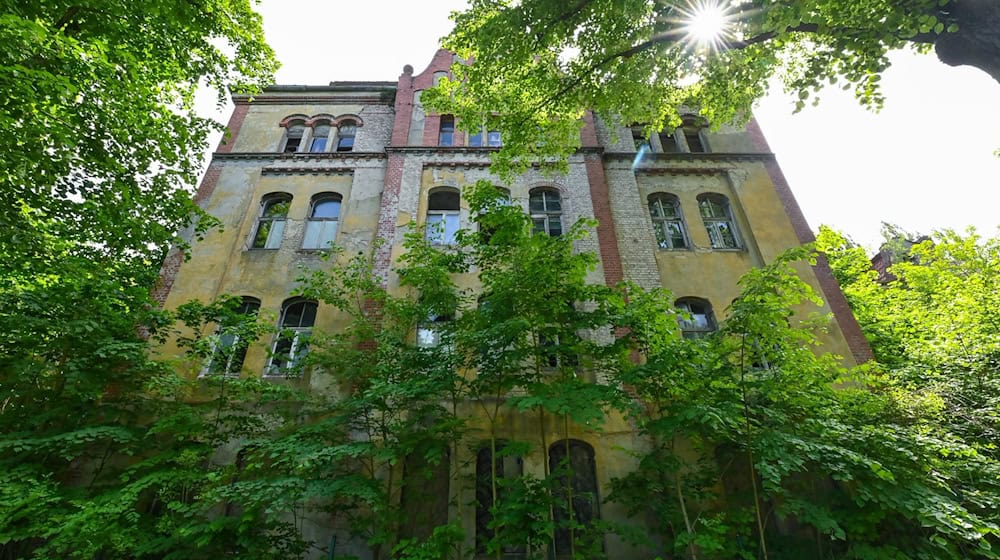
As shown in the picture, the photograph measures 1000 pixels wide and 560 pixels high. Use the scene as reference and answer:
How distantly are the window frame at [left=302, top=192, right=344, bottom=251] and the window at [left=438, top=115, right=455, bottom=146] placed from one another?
362 centimetres

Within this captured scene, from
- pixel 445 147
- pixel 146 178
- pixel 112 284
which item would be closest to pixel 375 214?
pixel 445 147

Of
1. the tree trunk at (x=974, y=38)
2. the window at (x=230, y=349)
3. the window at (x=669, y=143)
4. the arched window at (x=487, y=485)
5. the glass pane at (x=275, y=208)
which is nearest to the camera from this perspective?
the tree trunk at (x=974, y=38)

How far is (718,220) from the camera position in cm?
1189

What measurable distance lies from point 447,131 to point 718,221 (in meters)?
8.63

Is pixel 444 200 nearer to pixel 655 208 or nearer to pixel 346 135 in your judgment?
pixel 346 135

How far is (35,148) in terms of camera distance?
6.29 m

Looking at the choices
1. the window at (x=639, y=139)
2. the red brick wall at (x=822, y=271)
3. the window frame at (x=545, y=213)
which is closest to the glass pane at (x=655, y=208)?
the window at (x=639, y=139)

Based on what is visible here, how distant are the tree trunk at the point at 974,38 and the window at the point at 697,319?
596 centimetres

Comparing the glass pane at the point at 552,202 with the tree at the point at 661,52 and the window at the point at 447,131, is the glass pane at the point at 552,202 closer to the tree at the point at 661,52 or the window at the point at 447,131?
the tree at the point at 661,52

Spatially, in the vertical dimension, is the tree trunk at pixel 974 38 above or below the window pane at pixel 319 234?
below

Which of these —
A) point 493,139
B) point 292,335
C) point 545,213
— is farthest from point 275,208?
point 545,213

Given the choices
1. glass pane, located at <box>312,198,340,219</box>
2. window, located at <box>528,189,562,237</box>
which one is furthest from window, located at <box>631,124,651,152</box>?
glass pane, located at <box>312,198,340,219</box>

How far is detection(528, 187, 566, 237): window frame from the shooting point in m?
11.6

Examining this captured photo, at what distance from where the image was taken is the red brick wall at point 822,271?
943 cm
